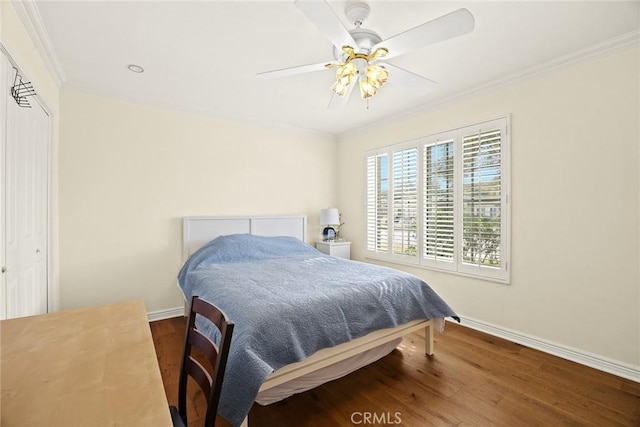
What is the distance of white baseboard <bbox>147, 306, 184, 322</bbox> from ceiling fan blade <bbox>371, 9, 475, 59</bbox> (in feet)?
11.1

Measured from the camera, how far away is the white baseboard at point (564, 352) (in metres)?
2.18

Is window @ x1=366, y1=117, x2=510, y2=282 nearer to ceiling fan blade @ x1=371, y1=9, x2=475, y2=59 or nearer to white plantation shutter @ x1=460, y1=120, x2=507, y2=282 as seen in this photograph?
white plantation shutter @ x1=460, y1=120, x2=507, y2=282

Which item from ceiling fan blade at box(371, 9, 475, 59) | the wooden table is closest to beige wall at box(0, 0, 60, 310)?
the wooden table

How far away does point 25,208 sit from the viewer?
6.65ft

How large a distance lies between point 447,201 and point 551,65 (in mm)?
1459

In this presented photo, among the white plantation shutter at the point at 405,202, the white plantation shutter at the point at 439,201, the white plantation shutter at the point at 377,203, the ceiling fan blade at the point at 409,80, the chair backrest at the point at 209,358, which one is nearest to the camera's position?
the chair backrest at the point at 209,358

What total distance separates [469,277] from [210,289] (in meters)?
2.55

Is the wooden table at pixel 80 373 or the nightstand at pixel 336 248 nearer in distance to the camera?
the wooden table at pixel 80 373

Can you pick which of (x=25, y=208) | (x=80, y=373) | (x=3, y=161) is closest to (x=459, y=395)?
(x=80, y=373)

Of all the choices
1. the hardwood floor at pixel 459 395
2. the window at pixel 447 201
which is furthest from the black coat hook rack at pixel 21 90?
the window at pixel 447 201

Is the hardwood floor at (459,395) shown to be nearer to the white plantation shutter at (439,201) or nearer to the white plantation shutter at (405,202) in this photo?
the white plantation shutter at (439,201)

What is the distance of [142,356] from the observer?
1005 mm

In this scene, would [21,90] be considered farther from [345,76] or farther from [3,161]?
[345,76]

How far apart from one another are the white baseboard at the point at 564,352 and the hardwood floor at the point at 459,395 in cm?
7
